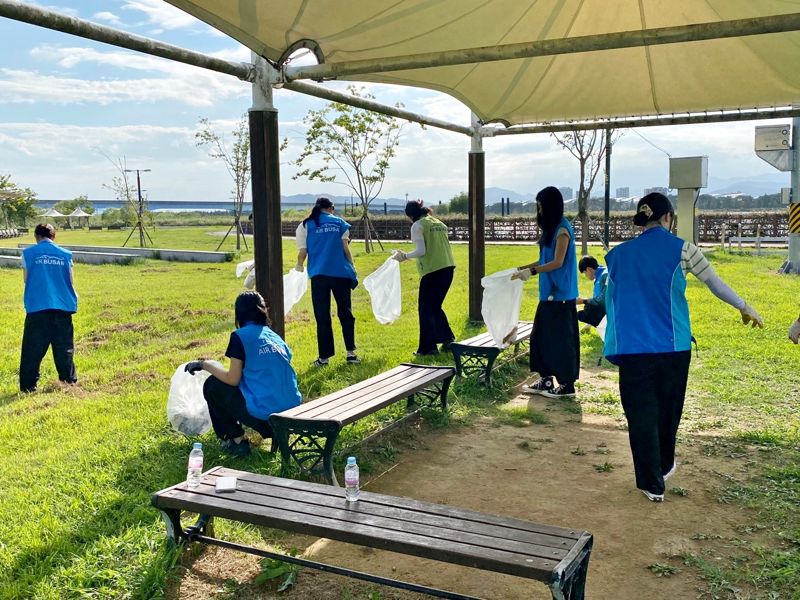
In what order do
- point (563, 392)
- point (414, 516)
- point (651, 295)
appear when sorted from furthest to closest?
point (563, 392) → point (651, 295) → point (414, 516)

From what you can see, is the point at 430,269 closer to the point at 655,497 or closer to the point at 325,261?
the point at 325,261

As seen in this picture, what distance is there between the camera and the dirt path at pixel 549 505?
128 inches

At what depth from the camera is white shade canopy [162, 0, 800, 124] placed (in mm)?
4605

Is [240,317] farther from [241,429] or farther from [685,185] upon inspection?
[685,185]

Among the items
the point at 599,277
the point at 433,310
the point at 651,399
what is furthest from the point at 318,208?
the point at 651,399

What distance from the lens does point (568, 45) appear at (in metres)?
4.23

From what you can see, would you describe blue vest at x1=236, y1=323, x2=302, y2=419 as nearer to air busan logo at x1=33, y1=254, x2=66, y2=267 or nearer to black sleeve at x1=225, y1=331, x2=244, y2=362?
black sleeve at x1=225, y1=331, x2=244, y2=362

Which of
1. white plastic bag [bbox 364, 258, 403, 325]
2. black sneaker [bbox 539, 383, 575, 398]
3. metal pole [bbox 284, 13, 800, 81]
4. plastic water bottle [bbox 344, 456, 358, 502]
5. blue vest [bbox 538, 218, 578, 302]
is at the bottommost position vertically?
black sneaker [bbox 539, 383, 575, 398]

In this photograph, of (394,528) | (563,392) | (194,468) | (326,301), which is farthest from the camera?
(326,301)

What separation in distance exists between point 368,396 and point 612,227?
28.0 meters

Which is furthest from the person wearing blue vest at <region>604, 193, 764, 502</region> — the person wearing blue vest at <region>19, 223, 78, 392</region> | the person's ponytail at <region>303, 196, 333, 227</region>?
the person wearing blue vest at <region>19, 223, 78, 392</region>

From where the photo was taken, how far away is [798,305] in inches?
427

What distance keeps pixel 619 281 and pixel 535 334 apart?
2234 millimetres

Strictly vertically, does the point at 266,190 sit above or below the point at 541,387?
above
